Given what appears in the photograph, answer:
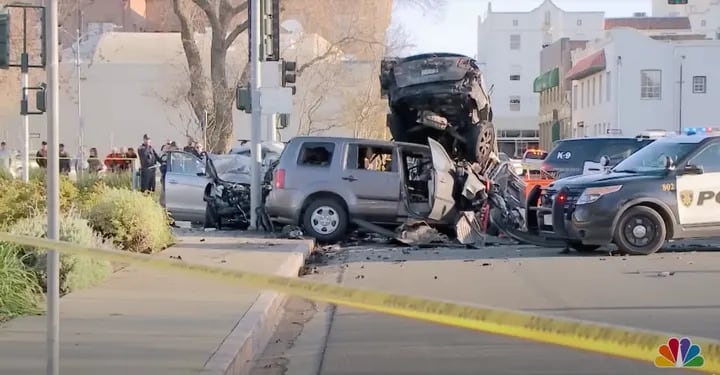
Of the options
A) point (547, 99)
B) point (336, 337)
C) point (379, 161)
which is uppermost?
point (547, 99)

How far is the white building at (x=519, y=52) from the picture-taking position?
89.4m

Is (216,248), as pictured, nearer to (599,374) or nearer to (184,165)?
(184,165)

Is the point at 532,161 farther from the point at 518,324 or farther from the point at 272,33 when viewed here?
the point at 518,324

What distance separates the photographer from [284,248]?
14.1 m

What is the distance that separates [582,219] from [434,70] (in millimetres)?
4666

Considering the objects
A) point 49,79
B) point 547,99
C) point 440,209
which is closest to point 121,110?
point 547,99

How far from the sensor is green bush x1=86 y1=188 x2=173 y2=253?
12.6 metres

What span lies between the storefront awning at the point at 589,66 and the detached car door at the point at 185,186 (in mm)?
39944

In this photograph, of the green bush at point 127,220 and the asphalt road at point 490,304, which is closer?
the asphalt road at point 490,304

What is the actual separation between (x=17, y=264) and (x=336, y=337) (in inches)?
Answer: 126

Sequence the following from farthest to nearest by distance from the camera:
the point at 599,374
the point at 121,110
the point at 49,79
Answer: the point at 121,110
the point at 599,374
the point at 49,79

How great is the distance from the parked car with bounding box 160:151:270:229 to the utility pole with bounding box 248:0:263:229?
68cm

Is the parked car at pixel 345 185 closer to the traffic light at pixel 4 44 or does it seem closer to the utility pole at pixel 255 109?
the utility pole at pixel 255 109

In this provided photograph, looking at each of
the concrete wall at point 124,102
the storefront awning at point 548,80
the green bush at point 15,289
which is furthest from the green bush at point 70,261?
the storefront awning at point 548,80
